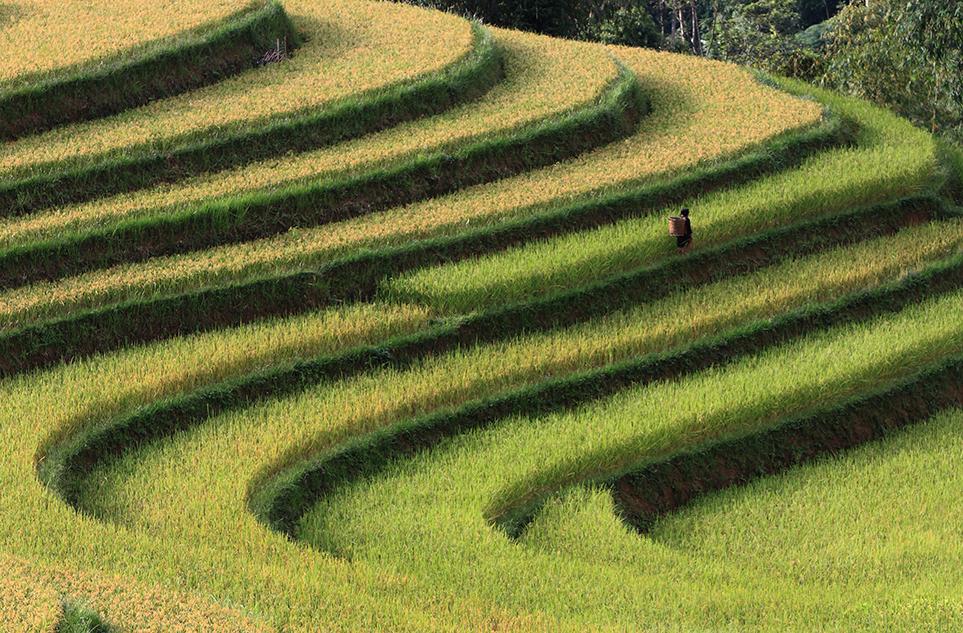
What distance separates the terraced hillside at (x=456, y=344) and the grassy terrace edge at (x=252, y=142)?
4 centimetres

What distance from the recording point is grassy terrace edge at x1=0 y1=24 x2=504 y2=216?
16562mm

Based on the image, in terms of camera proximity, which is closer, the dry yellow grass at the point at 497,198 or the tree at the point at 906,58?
the dry yellow grass at the point at 497,198

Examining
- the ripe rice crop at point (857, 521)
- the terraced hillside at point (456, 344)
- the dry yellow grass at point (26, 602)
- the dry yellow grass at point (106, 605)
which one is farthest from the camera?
the ripe rice crop at point (857, 521)

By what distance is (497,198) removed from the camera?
1722 cm

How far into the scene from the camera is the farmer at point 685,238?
1623cm

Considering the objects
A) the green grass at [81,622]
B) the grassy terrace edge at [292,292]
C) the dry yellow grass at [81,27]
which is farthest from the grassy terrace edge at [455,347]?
the dry yellow grass at [81,27]

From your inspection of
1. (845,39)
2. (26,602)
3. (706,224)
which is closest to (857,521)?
(706,224)

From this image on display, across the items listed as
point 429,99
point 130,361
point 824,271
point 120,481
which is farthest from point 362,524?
point 429,99

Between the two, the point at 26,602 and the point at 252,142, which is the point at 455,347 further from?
the point at 26,602

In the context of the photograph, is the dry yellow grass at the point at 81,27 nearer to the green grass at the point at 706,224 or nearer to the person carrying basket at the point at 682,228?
the green grass at the point at 706,224

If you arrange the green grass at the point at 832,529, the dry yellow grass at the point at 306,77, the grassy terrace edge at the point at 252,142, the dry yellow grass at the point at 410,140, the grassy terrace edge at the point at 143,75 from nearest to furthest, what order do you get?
the green grass at the point at 832,529, the dry yellow grass at the point at 410,140, the grassy terrace edge at the point at 252,142, the dry yellow grass at the point at 306,77, the grassy terrace edge at the point at 143,75

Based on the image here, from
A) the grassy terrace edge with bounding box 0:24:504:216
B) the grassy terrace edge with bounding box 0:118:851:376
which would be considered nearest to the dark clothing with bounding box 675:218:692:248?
the grassy terrace edge with bounding box 0:118:851:376

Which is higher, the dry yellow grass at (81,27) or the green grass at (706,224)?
the dry yellow grass at (81,27)

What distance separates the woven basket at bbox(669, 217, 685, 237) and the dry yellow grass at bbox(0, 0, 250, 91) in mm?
7291
